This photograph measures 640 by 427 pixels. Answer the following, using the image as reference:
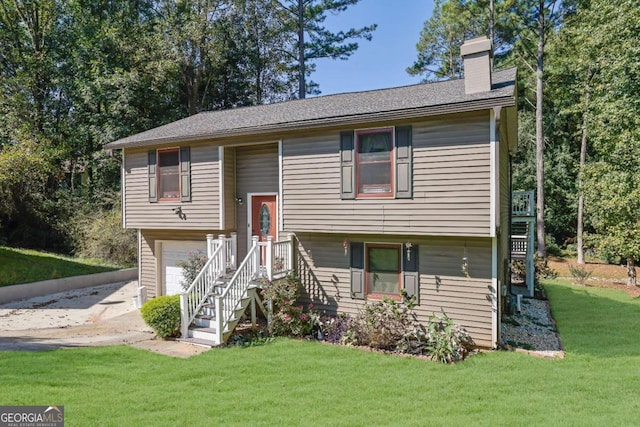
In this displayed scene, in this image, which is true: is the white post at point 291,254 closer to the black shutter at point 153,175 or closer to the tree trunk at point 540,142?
the black shutter at point 153,175

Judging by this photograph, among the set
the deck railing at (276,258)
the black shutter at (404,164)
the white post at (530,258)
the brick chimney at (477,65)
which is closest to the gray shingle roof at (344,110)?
the brick chimney at (477,65)

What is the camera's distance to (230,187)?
1048cm

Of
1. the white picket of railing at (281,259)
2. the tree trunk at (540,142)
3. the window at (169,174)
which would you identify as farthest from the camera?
the tree trunk at (540,142)

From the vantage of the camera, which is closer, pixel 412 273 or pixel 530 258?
pixel 412 273

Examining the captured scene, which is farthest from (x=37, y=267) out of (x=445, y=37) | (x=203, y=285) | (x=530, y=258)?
(x=445, y=37)

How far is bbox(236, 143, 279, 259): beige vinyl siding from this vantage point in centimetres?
1023

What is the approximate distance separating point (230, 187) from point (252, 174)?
2.27 ft

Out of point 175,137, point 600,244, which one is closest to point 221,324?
point 175,137

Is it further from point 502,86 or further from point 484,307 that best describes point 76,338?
point 502,86

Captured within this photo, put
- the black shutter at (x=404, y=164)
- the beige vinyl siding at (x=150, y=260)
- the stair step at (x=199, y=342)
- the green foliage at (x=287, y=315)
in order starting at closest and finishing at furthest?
the black shutter at (x=404, y=164), the stair step at (x=199, y=342), the green foliage at (x=287, y=315), the beige vinyl siding at (x=150, y=260)

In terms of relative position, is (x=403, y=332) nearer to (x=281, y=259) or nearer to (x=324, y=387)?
(x=324, y=387)

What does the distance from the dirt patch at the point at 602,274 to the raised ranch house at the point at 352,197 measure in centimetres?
879

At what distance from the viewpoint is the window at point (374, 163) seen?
812cm

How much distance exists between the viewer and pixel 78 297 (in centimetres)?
1330
